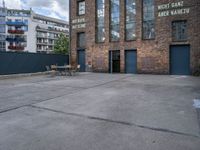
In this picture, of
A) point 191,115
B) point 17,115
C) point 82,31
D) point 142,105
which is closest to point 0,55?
point 82,31

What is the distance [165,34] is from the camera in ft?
55.6

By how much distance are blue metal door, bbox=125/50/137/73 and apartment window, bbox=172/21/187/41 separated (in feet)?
12.6

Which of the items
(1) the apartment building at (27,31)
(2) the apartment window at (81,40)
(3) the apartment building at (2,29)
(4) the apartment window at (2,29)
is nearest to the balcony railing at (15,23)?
(1) the apartment building at (27,31)

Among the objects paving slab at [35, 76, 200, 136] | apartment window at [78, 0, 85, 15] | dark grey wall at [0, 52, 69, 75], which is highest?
apartment window at [78, 0, 85, 15]

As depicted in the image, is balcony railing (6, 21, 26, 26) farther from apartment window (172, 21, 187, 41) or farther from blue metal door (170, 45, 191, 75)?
blue metal door (170, 45, 191, 75)

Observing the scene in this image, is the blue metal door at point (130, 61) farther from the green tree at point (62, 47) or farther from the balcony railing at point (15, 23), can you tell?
the balcony railing at point (15, 23)

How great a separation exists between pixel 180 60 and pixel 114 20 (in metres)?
7.48

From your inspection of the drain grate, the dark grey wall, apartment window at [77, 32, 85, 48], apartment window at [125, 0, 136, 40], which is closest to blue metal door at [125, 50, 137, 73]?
apartment window at [125, 0, 136, 40]

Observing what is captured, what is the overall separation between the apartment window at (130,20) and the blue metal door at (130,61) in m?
1.40

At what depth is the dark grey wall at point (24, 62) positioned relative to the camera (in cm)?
1599

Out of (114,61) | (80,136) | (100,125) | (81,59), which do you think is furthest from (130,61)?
(80,136)

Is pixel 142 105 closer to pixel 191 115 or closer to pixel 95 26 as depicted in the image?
pixel 191 115

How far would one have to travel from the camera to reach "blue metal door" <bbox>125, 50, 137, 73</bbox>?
62.1 ft

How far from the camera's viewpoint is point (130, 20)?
19.0 metres
